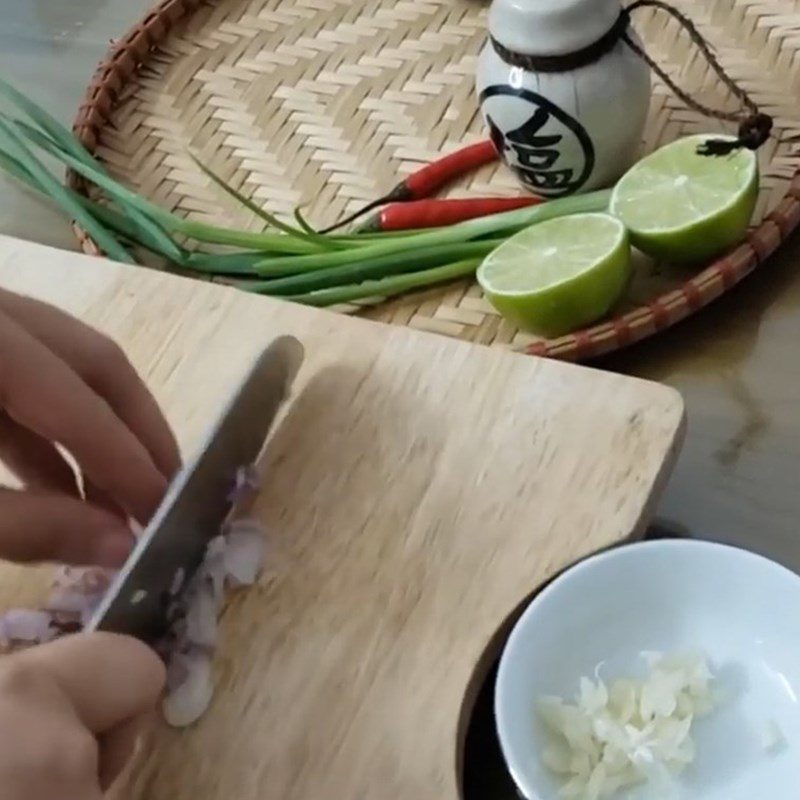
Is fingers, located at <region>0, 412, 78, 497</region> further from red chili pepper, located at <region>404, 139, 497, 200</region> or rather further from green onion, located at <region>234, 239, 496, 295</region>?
red chili pepper, located at <region>404, 139, 497, 200</region>

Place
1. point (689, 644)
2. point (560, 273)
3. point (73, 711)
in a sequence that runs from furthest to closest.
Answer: point (560, 273) < point (689, 644) < point (73, 711)

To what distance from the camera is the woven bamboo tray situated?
968mm

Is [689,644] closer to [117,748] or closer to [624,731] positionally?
[624,731]

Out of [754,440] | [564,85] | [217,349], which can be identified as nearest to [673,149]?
[564,85]

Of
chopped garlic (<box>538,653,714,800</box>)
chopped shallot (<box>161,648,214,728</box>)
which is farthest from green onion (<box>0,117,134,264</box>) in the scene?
chopped garlic (<box>538,653,714,800</box>)

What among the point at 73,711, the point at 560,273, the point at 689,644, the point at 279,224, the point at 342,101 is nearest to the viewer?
the point at 73,711

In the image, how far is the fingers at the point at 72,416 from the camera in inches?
25.7

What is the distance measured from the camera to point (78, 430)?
2.17 feet

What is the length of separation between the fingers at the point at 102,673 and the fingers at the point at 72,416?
107mm

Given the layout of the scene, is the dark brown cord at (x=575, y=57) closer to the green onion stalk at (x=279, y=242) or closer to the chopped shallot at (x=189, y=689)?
the green onion stalk at (x=279, y=242)

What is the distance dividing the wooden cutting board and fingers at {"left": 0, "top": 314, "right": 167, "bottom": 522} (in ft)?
0.27

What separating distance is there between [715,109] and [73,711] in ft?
2.19

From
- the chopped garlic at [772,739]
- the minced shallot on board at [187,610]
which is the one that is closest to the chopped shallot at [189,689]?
the minced shallot on board at [187,610]

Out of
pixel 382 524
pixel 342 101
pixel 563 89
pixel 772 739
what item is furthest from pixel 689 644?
pixel 342 101
